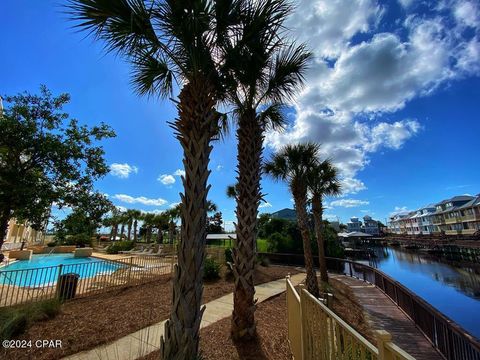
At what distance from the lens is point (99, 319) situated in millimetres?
6168

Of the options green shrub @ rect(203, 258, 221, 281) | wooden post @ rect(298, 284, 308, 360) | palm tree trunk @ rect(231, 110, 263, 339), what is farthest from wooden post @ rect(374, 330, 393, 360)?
green shrub @ rect(203, 258, 221, 281)

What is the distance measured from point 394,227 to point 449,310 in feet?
376

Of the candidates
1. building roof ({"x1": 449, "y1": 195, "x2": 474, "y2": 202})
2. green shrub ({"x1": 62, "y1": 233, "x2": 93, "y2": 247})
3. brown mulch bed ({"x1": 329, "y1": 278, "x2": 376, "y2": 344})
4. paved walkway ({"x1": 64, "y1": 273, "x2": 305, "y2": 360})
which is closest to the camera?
paved walkway ({"x1": 64, "y1": 273, "x2": 305, "y2": 360})

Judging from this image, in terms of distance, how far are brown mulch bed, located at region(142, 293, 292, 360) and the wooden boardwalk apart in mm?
3566

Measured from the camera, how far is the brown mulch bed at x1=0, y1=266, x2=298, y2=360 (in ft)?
15.6

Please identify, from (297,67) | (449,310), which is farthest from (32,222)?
(449,310)

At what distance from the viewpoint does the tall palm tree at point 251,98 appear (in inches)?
168

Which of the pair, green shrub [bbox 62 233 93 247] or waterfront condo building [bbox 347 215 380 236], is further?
waterfront condo building [bbox 347 215 380 236]

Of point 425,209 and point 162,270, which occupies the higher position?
point 425,209

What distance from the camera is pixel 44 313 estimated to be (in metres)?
6.05

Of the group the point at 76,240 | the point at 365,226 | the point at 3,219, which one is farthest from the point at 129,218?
the point at 365,226

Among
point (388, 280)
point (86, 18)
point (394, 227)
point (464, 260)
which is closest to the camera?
point (86, 18)

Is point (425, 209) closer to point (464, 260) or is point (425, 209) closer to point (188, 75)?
point (464, 260)

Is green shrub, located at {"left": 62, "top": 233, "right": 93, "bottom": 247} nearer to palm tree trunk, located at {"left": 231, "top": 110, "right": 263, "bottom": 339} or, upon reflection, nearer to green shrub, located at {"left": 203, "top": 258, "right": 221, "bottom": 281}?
green shrub, located at {"left": 203, "top": 258, "right": 221, "bottom": 281}
